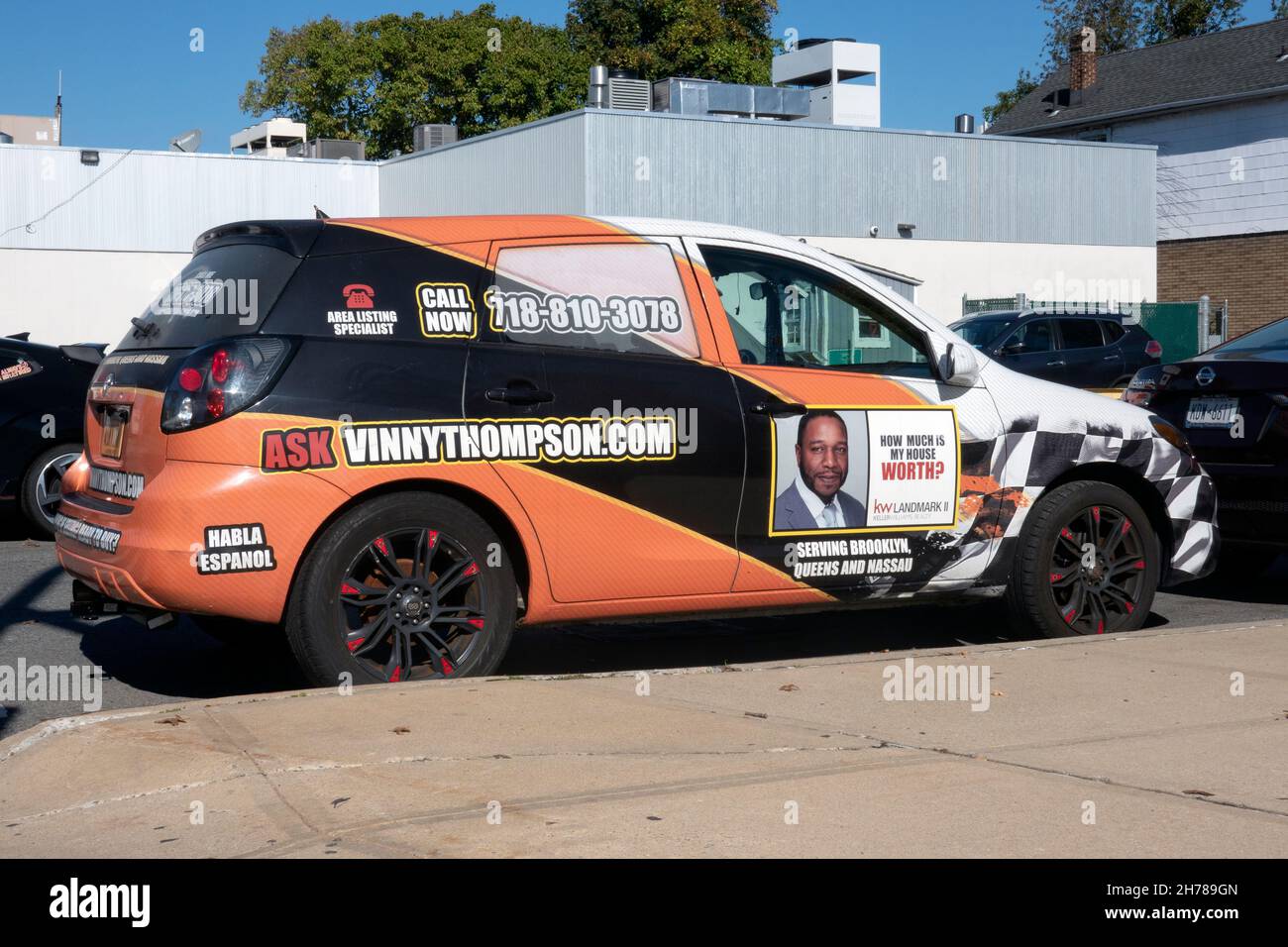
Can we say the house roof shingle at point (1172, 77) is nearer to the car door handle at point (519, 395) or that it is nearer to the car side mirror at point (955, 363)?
the car side mirror at point (955, 363)

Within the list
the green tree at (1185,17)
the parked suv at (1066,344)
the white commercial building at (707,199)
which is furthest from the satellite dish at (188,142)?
the green tree at (1185,17)

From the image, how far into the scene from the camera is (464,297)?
5730 millimetres

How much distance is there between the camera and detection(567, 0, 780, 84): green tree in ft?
205

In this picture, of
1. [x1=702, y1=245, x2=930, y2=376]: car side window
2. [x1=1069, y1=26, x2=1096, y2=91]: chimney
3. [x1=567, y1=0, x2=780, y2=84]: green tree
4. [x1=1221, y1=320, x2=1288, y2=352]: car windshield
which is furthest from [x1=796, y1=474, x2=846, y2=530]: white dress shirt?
[x1=567, y1=0, x2=780, y2=84]: green tree

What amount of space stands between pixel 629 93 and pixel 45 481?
26619 mm

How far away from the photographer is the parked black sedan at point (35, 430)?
1074 cm

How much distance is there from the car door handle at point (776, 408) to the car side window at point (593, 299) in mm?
324

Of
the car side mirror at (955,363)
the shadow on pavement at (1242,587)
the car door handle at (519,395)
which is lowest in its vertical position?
the shadow on pavement at (1242,587)

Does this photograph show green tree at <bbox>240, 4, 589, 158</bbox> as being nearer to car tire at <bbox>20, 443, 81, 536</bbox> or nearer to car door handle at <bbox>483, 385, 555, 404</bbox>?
car tire at <bbox>20, 443, 81, 536</bbox>

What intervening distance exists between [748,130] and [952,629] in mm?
25759

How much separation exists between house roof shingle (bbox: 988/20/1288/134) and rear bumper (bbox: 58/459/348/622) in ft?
119

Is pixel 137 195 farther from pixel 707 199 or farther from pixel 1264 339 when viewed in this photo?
pixel 1264 339
